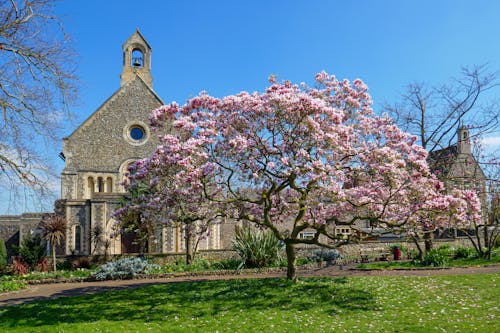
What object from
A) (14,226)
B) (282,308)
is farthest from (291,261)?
(14,226)

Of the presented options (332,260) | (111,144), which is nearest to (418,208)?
(332,260)

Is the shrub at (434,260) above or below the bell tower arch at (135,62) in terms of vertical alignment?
below

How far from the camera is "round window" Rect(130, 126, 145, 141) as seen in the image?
32.5m

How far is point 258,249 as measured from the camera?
2042 centimetres

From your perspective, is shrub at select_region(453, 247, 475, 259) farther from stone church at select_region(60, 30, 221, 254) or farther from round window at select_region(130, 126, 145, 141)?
round window at select_region(130, 126, 145, 141)

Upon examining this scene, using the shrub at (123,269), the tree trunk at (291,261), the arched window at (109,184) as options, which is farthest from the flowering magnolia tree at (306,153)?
the arched window at (109,184)

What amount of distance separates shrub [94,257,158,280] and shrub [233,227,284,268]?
4.66 metres

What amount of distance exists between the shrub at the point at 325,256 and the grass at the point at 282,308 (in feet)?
27.8

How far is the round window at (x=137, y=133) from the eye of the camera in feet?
107

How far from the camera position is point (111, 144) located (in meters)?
31.7

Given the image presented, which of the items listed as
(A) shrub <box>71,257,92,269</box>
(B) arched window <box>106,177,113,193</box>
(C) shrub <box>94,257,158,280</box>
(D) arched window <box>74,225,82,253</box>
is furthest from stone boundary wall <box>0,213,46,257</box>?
(C) shrub <box>94,257,158,280</box>

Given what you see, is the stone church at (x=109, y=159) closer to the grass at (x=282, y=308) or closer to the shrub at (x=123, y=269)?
the shrub at (x=123, y=269)

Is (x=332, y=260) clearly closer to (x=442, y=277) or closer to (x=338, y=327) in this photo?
(x=442, y=277)

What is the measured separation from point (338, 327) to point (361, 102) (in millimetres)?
7271
